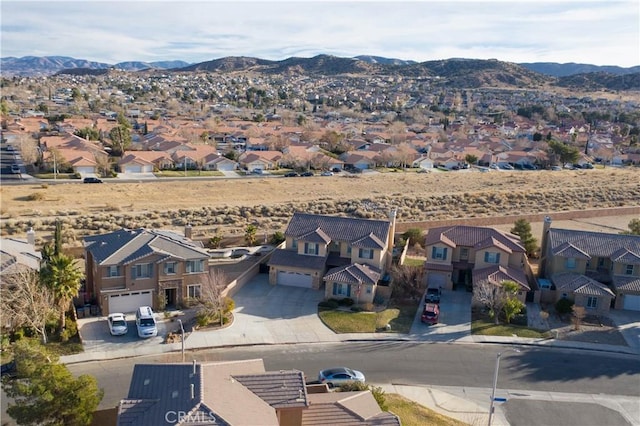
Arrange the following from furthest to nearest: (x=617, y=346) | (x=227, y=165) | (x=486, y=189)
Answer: (x=227, y=165)
(x=486, y=189)
(x=617, y=346)

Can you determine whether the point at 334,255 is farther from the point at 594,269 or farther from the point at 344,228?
the point at 594,269

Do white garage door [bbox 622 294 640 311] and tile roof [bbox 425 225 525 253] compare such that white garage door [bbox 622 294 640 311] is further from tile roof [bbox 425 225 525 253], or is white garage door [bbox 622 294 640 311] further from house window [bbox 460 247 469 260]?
house window [bbox 460 247 469 260]

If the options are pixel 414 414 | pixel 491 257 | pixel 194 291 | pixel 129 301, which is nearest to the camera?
pixel 414 414

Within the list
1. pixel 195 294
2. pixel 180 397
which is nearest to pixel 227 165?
pixel 195 294

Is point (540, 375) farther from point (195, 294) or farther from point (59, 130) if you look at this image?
point (59, 130)

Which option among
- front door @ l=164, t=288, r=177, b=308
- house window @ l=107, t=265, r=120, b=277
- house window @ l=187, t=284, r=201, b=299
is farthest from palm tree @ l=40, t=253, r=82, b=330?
house window @ l=187, t=284, r=201, b=299

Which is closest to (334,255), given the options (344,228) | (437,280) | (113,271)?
(344,228)
